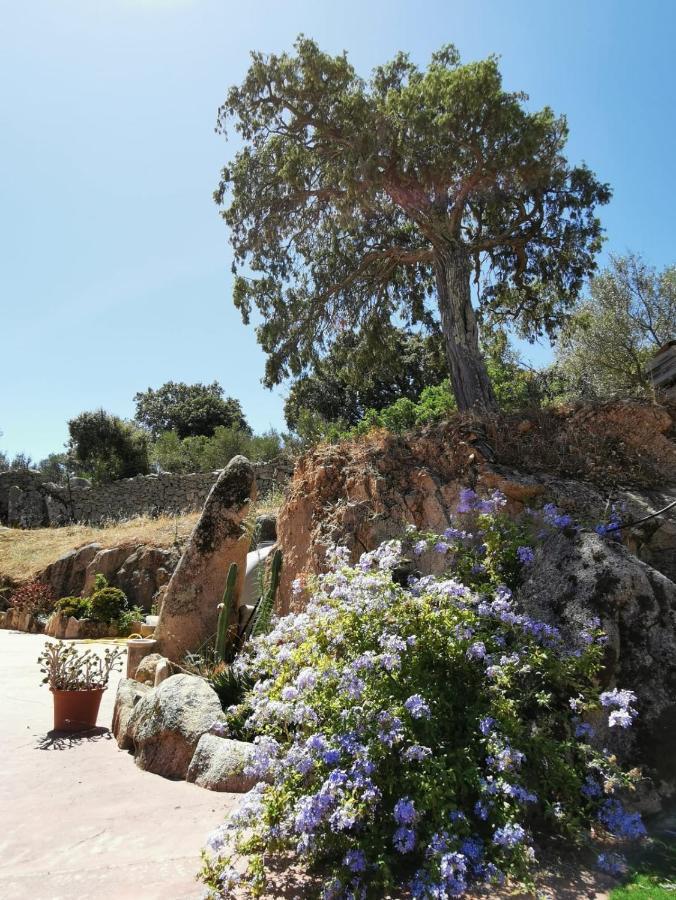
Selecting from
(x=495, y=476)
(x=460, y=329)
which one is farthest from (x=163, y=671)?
(x=460, y=329)

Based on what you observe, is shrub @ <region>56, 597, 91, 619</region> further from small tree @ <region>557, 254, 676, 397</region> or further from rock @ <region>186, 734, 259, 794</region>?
small tree @ <region>557, 254, 676, 397</region>

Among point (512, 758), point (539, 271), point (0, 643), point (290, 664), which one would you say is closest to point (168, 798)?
point (290, 664)

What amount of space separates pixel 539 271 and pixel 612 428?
24.0 ft

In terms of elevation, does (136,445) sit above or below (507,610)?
above

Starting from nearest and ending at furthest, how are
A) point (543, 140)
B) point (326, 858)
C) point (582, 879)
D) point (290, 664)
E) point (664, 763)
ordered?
point (582, 879) < point (326, 858) < point (664, 763) < point (290, 664) < point (543, 140)

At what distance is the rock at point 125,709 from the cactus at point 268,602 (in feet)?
3.84

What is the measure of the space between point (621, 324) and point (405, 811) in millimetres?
19085

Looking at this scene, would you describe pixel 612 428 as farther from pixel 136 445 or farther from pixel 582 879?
pixel 136 445

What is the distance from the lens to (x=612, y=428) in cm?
614

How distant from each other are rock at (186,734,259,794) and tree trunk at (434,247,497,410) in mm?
6800

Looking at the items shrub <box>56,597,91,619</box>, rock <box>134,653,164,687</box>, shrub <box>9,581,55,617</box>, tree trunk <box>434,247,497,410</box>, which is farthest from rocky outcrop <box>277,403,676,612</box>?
shrub <box>9,581,55,617</box>

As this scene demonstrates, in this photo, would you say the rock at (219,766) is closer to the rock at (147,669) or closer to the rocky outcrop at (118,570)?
the rock at (147,669)

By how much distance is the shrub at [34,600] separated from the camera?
13711mm

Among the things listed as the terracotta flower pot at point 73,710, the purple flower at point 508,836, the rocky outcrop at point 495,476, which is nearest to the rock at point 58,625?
the terracotta flower pot at point 73,710
